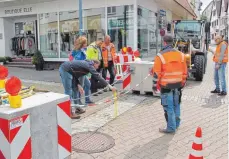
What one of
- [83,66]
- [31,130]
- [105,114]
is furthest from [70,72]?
[31,130]

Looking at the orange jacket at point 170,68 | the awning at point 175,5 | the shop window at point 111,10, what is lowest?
the orange jacket at point 170,68

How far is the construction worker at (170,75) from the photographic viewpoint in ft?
16.2

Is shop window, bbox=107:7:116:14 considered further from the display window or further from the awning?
the display window

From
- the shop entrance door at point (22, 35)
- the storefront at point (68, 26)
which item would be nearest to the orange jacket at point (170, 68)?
the storefront at point (68, 26)

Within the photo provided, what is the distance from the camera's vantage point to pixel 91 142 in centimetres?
467

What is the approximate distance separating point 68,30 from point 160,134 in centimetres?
1073

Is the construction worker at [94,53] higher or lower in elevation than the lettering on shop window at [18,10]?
lower

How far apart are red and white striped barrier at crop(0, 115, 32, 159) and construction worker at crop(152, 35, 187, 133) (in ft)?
9.21

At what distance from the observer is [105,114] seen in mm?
6195

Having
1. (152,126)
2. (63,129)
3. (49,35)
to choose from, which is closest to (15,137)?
(63,129)

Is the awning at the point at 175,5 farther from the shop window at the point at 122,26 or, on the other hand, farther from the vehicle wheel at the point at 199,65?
the vehicle wheel at the point at 199,65

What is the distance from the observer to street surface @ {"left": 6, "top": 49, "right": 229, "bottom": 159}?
4.29m

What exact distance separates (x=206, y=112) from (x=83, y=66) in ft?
10.1

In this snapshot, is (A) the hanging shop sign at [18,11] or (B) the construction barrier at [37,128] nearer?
(B) the construction barrier at [37,128]
